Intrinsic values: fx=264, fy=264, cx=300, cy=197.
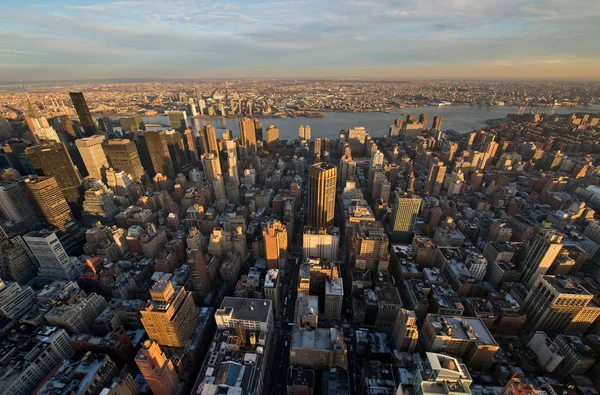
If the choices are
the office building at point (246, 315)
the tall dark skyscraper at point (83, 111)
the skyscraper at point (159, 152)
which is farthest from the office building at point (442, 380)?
the tall dark skyscraper at point (83, 111)

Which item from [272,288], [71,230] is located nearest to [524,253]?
[272,288]

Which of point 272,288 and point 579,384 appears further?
point 272,288

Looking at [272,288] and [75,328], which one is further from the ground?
[272,288]

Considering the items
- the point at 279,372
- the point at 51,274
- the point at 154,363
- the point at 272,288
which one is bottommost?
the point at 279,372

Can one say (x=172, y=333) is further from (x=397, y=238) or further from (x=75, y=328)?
(x=397, y=238)

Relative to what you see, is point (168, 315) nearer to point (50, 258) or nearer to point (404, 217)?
point (50, 258)

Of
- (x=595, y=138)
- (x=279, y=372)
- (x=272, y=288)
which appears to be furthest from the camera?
(x=595, y=138)

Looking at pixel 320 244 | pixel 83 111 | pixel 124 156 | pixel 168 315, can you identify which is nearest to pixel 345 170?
pixel 320 244

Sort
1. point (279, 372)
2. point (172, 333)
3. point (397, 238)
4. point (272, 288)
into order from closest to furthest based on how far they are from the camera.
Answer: point (172, 333) → point (279, 372) → point (272, 288) → point (397, 238)
